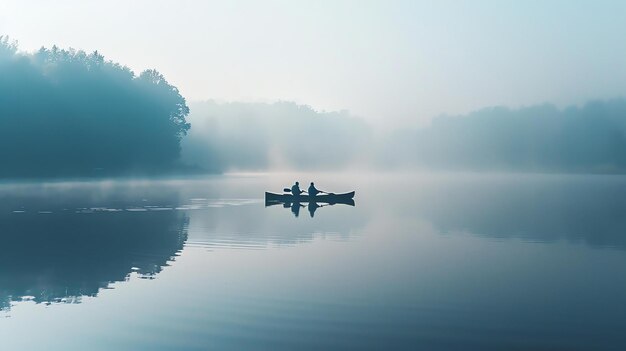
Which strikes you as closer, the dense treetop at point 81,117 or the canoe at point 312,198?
the canoe at point 312,198

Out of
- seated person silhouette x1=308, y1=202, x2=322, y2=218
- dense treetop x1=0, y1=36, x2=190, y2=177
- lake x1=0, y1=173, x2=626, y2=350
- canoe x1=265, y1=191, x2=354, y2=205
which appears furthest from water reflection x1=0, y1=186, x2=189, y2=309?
dense treetop x1=0, y1=36, x2=190, y2=177

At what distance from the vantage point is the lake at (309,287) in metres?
16.1

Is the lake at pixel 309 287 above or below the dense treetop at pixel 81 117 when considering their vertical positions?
below

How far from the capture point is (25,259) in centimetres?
2833

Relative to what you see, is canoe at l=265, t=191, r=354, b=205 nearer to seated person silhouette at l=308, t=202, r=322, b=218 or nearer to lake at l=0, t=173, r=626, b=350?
seated person silhouette at l=308, t=202, r=322, b=218

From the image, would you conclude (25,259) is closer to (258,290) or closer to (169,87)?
(258,290)

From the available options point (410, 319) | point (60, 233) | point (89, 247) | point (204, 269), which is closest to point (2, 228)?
point (60, 233)

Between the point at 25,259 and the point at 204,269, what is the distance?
8.53 meters

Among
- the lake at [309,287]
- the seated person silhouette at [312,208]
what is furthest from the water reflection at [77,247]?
the seated person silhouette at [312,208]

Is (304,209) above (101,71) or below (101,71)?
below

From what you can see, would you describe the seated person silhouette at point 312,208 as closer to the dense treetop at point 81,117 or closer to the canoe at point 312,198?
the canoe at point 312,198

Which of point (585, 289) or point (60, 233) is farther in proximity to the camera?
point (60, 233)

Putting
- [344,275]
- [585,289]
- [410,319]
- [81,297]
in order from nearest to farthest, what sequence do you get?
[410,319]
[81,297]
[585,289]
[344,275]

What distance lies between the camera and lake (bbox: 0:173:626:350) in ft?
52.7
